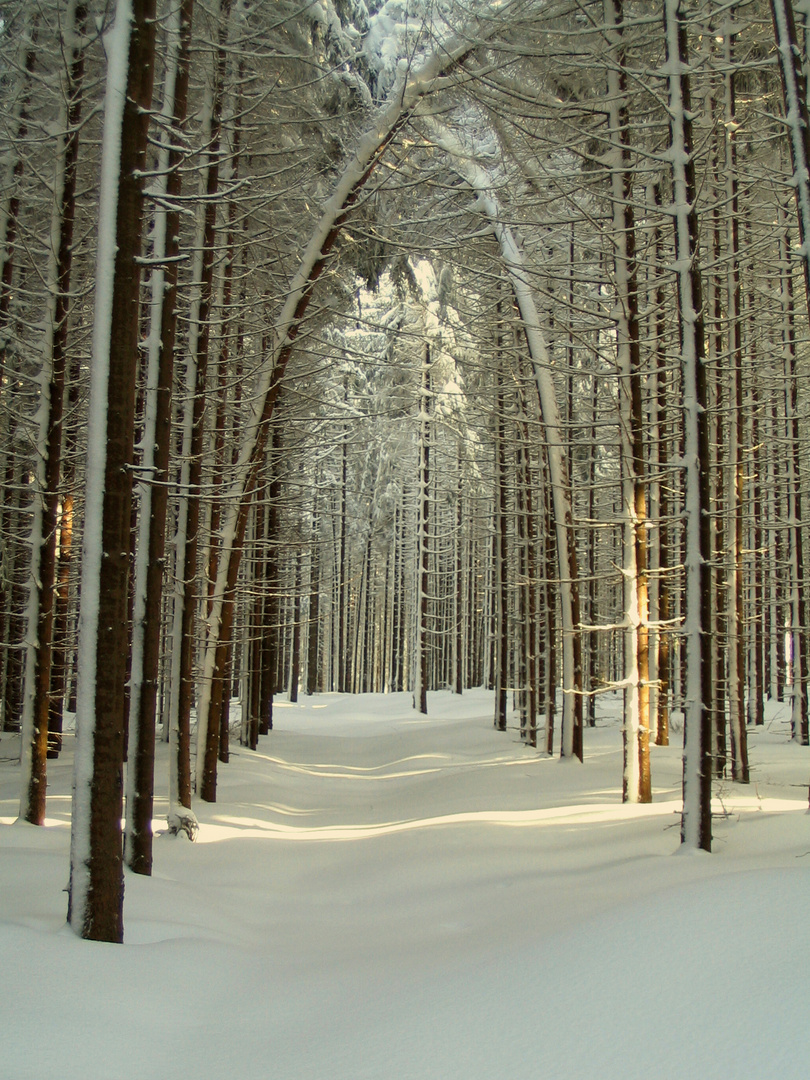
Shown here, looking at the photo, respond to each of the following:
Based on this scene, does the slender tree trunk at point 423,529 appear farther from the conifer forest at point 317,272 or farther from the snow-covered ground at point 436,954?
the snow-covered ground at point 436,954

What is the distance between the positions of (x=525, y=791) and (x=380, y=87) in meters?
A: 8.90

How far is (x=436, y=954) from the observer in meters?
4.79

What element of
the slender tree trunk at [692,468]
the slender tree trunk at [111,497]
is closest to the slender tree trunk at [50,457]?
the slender tree trunk at [111,497]

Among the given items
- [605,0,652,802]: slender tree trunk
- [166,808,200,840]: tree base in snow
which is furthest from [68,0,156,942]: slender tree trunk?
[605,0,652,802]: slender tree trunk

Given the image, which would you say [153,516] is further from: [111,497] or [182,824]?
[182,824]

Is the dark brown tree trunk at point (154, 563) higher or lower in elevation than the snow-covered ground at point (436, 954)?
higher

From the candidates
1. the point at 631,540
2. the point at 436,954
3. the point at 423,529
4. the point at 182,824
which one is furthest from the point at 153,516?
the point at 423,529

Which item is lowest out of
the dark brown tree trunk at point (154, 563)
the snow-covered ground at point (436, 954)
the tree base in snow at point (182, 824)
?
the tree base in snow at point (182, 824)

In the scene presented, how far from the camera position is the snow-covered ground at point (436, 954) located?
10.4 ft

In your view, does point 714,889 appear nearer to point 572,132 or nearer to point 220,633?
point 220,633

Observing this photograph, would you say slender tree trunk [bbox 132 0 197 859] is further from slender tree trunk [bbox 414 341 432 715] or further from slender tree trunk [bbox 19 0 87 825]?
slender tree trunk [bbox 414 341 432 715]

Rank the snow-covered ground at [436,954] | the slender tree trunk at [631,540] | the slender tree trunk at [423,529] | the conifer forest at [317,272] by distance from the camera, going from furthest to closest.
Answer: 1. the slender tree trunk at [423,529]
2. the slender tree trunk at [631,540]
3. the conifer forest at [317,272]
4. the snow-covered ground at [436,954]

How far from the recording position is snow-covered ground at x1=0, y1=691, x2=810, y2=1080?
10.4 ft

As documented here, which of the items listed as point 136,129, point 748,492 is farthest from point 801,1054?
point 748,492
